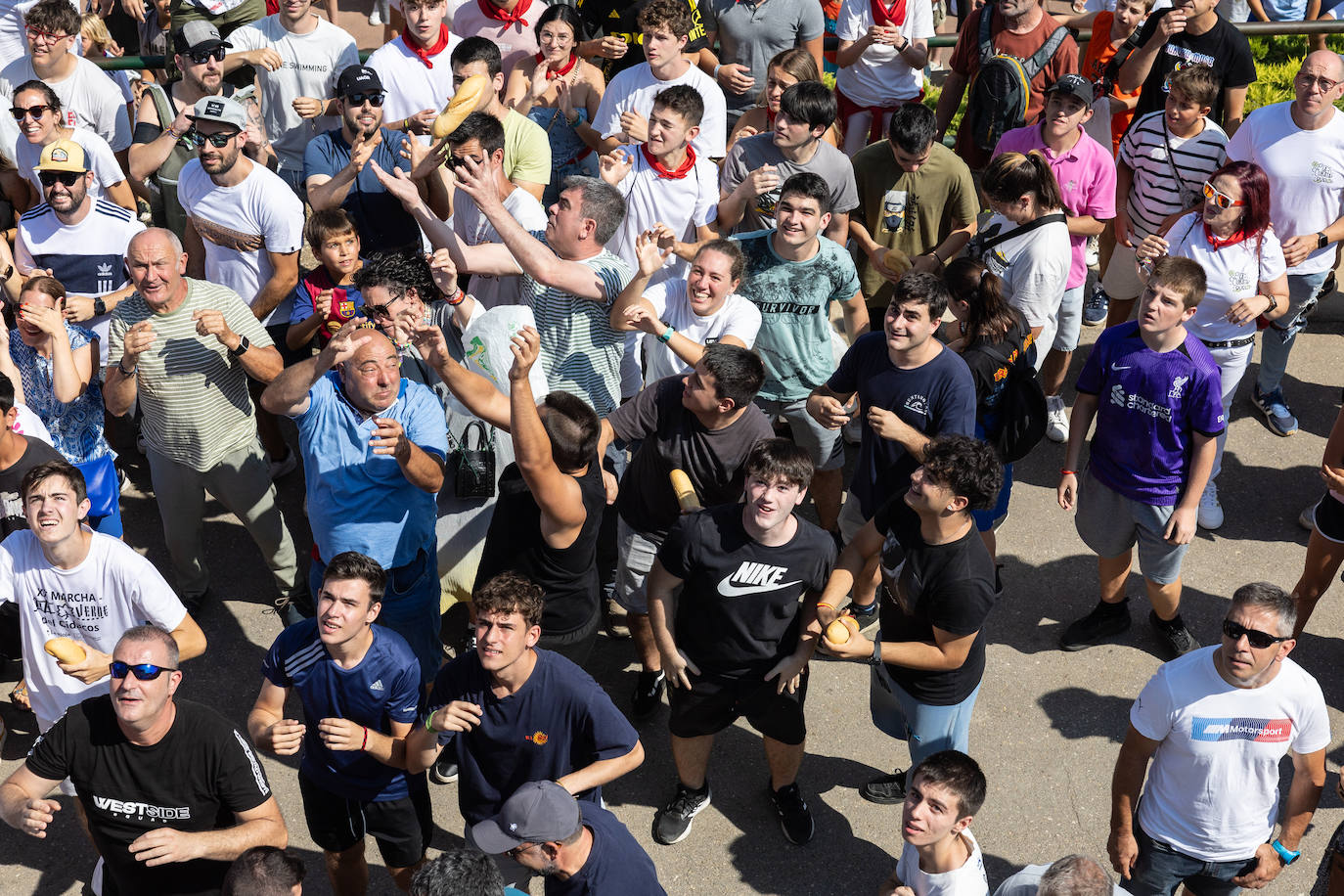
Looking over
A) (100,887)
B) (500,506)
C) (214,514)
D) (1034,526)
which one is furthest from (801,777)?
(214,514)

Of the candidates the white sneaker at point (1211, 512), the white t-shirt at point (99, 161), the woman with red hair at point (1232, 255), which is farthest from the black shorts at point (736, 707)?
the white t-shirt at point (99, 161)

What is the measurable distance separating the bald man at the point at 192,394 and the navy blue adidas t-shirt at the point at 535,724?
2300 mm

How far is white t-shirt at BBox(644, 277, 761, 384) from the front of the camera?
5.87 meters

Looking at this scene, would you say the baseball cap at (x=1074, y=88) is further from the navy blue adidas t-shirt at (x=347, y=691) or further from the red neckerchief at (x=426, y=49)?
the navy blue adidas t-shirt at (x=347, y=691)

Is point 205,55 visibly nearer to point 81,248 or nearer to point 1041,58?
point 81,248

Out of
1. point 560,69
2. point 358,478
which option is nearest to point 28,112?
point 560,69

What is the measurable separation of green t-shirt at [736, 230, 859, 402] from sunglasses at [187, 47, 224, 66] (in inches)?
141

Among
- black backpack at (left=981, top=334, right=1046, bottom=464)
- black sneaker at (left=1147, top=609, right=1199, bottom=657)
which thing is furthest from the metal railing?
black sneaker at (left=1147, top=609, right=1199, bottom=657)

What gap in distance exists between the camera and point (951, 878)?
3.98 meters

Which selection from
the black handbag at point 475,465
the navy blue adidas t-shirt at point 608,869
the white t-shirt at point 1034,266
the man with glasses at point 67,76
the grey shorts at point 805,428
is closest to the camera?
the navy blue adidas t-shirt at point 608,869

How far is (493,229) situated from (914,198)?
2.33m

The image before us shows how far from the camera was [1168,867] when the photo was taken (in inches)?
175

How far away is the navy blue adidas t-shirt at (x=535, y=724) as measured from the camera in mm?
4172

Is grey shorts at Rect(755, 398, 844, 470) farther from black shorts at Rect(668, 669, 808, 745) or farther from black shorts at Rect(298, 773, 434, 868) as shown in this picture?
black shorts at Rect(298, 773, 434, 868)
